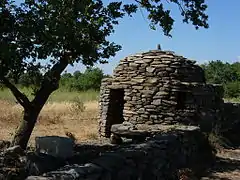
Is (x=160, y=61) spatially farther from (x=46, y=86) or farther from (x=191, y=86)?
(x=46, y=86)

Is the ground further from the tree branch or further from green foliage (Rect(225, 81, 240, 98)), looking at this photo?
green foliage (Rect(225, 81, 240, 98))

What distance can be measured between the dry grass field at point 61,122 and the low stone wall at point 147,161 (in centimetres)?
437

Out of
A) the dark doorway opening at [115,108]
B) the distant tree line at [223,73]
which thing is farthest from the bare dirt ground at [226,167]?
the distant tree line at [223,73]

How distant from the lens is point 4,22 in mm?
5438

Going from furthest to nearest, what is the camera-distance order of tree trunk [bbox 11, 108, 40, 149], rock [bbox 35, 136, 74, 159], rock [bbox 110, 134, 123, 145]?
rock [bbox 110, 134, 123, 145], tree trunk [bbox 11, 108, 40, 149], rock [bbox 35, 136, 74, 159]

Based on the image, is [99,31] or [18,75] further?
[99,31]

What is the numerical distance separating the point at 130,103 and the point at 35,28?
276 inches

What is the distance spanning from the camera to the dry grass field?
13492mm

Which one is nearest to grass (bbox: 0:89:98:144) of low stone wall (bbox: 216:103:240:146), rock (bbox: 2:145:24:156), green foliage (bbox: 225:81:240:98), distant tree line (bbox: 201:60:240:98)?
low stone wall (bbox: 216:103:240:146)

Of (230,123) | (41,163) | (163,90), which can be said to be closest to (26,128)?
(41,163)

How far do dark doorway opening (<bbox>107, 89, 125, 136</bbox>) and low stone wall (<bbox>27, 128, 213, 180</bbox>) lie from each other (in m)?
3.67

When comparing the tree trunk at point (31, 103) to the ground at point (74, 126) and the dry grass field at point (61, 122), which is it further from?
the dry grass field at point (61, 122)

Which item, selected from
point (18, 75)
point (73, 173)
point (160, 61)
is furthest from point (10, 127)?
point (73, 173)

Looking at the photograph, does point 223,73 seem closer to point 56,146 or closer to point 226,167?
point 226,167
